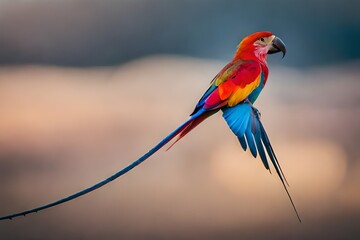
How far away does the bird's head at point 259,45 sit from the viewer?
117 cm

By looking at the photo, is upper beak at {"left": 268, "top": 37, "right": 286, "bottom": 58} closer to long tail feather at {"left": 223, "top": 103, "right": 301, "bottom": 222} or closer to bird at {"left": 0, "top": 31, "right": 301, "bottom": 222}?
bird at {"left": 0, "top": 31, "right": 301, "bottom": 222}

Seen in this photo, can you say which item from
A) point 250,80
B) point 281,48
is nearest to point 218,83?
point 250,80

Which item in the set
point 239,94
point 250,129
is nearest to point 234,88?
point 239,94

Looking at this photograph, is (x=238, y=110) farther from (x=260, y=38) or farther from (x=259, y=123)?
(x=260, y=38)

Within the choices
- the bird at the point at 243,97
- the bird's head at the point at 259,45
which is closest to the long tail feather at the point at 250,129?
the bird at the point at 243,97

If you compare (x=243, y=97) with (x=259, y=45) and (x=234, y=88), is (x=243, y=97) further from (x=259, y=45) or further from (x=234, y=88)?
(x=259, y=45)

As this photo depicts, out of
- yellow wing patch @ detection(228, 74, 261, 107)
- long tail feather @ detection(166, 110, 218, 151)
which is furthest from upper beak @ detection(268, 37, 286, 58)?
long tail feather @ detection(166, 110, 218, 151)

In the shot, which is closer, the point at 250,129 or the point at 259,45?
the point at 250,129

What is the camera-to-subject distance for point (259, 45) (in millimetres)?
1181

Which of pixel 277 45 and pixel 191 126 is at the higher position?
pixel 277 45

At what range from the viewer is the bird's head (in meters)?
1.17

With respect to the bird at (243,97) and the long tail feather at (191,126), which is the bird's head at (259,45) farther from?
the long tail feather at (191,126)

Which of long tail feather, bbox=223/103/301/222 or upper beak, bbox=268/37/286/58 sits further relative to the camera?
upper beak, bbox=268/37/286/58

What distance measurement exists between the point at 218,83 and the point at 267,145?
21 cm
